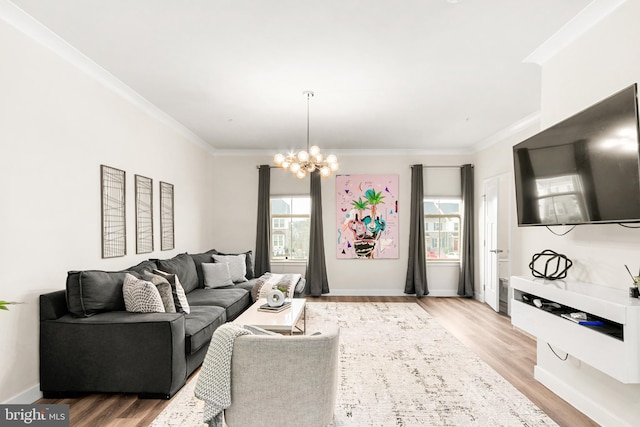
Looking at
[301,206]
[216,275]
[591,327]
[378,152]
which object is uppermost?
[378,152]

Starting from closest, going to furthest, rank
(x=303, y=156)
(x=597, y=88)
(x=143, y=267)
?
(x=597, y=88), (x=143, y=267), (x=303, y=156)

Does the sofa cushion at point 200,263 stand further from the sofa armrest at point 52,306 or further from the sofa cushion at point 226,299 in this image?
the sofa armrest at point 52,306

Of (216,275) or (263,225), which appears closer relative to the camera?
(216,275)

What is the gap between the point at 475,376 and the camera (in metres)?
3.35

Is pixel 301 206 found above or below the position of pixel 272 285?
above

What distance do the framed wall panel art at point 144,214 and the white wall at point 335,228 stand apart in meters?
2.57

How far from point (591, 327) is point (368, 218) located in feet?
16.4

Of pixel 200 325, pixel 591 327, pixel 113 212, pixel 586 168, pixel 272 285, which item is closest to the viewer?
pixel 591 327

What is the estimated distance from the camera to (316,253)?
704 cm

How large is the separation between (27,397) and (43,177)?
5.34ft

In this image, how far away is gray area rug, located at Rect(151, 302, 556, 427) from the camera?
2604mm

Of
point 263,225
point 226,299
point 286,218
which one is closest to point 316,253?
point 286,218

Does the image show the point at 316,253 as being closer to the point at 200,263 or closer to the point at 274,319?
the point at 200,263

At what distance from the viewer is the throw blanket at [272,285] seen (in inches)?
203
